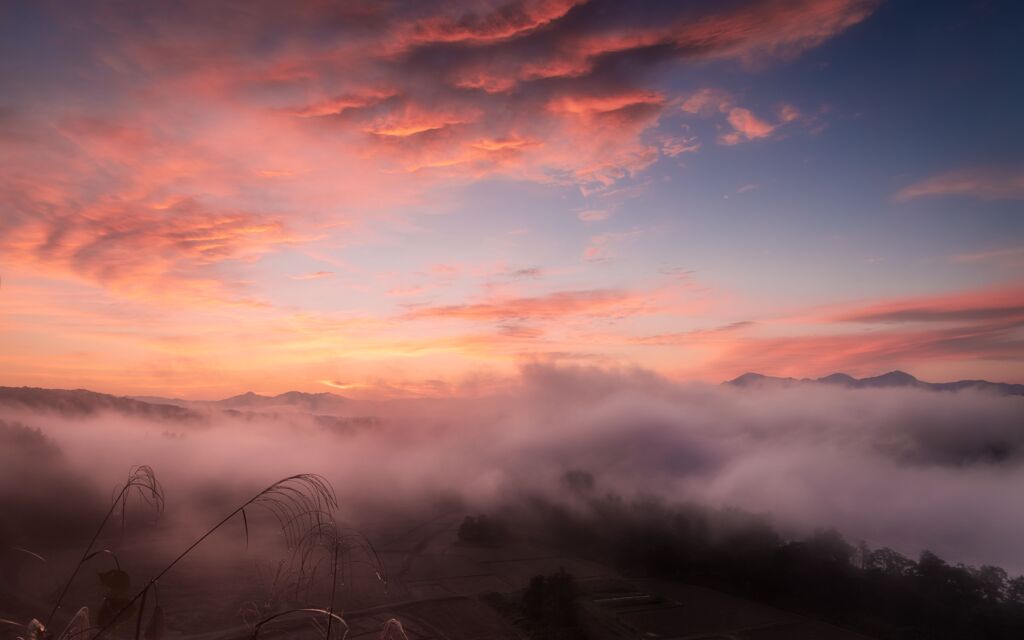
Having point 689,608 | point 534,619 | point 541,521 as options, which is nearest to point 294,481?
point 534,619

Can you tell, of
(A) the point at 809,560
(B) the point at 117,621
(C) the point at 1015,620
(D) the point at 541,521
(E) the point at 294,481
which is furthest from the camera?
(D) the point at 541,521

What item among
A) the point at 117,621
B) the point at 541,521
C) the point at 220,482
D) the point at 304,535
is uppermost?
the point at 304,535

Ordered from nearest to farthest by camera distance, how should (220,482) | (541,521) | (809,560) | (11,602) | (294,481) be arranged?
(294,481), (11,602), (809,560), (541,521), (220,482)

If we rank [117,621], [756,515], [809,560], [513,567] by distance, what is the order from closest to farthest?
[117,621], [809,560], [513,567], [756,515]

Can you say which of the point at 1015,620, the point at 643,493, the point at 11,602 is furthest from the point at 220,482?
the point at 1015,620

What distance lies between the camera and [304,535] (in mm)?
4980

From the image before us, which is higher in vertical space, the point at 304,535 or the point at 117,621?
the point at 304,535

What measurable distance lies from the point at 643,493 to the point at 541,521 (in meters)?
37.2

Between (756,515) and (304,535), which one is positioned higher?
(304,535)

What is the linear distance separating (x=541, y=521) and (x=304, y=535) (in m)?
186

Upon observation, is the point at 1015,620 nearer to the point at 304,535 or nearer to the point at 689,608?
the point at 689,608

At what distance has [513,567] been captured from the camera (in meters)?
130

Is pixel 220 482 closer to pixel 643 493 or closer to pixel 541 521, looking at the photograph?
pixel 541 521

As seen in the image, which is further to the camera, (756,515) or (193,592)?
(756,515)
